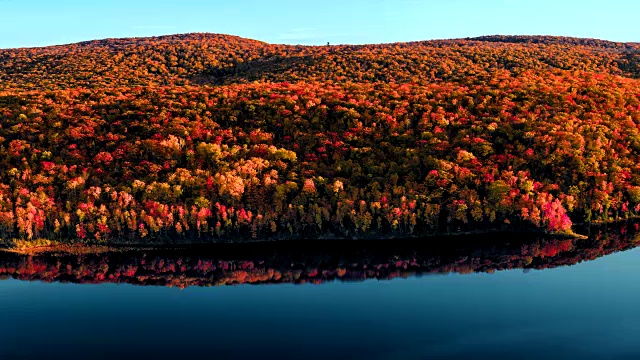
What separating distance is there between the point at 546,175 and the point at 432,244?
3103 centimetres

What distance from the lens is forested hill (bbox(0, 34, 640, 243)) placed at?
322 feet

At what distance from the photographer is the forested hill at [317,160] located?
3868 inches

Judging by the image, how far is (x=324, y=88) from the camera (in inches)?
5438

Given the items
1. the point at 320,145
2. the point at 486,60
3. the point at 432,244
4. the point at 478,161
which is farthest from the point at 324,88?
the point at 486,60

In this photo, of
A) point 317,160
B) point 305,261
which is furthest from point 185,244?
point 317,160

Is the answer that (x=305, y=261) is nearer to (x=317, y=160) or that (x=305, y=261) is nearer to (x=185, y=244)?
(x=185, y=244)

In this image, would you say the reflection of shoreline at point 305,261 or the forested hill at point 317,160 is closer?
the reflection of shoreline at point 305,261

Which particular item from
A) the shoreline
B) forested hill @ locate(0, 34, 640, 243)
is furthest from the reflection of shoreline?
forested hill @ locate(0, 34, 640, 243)

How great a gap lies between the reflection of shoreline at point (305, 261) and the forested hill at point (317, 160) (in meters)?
4.56

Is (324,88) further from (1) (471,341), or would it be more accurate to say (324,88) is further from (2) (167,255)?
(1) (471,341)

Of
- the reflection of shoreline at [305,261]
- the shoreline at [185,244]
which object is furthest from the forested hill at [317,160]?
the reflection of shoreline at [305,261]

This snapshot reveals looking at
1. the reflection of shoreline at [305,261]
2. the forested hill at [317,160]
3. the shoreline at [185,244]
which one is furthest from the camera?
the forested hill at [317,160]

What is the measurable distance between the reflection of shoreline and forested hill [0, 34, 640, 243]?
15.0 feet

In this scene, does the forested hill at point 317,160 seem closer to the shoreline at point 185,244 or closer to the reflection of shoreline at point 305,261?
the shoreline at point 185,244
